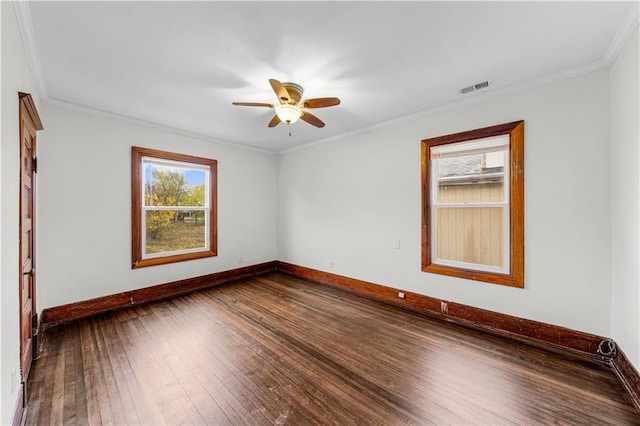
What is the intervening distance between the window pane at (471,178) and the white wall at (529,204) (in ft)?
0.95

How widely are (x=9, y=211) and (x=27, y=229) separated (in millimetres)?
1004

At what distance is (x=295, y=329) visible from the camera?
2963mm

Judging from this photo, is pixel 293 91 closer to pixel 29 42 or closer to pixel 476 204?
pixel 29 42

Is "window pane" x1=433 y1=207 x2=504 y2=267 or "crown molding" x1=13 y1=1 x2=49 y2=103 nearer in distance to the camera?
"crown molding" x1=13 y1=1 x2=49 y2=103

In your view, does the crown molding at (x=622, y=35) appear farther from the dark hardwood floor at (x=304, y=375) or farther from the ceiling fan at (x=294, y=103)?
the dark hardwood floor at (x=304, y=375)

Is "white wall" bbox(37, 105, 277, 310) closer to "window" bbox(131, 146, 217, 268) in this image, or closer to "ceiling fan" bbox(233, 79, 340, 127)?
"window" bbox(131, 146, 217, 268)

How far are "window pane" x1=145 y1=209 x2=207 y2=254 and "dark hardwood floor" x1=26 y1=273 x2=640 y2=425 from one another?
118cm

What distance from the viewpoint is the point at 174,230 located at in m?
4.27

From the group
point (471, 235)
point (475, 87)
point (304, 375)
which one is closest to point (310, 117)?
point (475, 87)

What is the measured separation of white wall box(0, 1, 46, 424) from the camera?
56.2 inches

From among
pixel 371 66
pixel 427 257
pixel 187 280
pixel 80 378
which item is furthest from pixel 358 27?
pixel 187 280

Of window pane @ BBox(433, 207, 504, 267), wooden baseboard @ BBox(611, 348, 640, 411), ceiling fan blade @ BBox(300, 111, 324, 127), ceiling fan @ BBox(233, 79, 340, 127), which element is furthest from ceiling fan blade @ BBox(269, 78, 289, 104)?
wooden baseboard @ BBox(611, 348, 640, 411)

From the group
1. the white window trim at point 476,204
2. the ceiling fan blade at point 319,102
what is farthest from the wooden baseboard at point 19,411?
the white window trim at point 476,204

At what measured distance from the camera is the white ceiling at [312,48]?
171 centimetres
